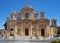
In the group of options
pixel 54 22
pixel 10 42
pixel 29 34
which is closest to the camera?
pixel 10 42

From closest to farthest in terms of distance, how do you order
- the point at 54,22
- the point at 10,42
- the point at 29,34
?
1. the point at 10,42
2. the point at 29,34
3. the point at 54,22

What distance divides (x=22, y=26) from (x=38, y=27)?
4.06 m

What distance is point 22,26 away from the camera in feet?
152

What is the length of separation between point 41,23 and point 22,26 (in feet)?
16.0

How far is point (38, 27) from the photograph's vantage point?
46094 mm

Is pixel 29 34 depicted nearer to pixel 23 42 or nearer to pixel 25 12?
pixel 25 12

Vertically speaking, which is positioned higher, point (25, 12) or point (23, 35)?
point (25, 12)

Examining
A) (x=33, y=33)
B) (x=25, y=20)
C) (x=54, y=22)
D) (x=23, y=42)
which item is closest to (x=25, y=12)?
(x=25, y=20)

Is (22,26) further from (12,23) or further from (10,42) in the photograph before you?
(10,42)

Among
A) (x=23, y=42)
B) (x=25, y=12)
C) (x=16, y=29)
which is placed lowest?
(x=23, y=42)

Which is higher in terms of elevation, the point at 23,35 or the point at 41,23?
the point at 41,23

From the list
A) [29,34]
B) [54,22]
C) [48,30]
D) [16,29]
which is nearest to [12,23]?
[16,29]

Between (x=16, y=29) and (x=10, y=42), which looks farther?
(x=16, y=29)

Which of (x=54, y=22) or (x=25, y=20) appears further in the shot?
(x=54, y=22)
